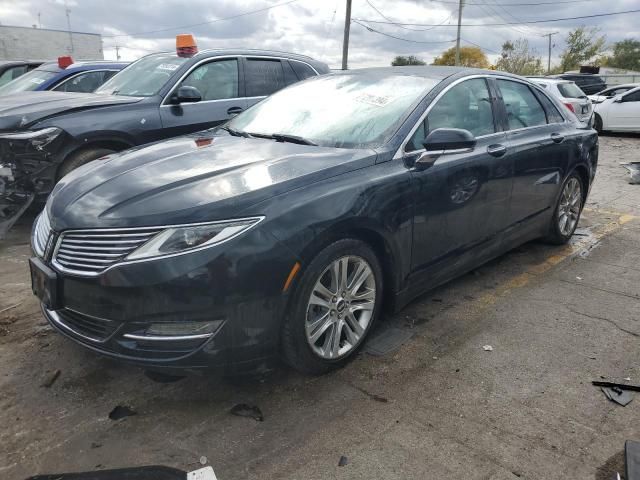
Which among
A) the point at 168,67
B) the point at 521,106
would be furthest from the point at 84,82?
the point at 521,106

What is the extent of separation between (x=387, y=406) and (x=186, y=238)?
131cm

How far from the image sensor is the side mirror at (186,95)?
5629 millimetres

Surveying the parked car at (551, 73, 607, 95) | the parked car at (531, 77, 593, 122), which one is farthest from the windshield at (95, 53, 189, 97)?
the parked car at (551, 73, 607, 95)

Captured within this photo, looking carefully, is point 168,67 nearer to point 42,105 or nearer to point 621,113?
point 42,105

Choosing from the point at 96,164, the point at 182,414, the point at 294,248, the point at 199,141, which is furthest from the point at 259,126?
the point at 182,414

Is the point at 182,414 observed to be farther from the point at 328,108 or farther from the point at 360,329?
the point at 328,108

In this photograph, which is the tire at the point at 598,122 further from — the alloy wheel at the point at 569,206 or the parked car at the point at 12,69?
the parked car at the point at 12,69

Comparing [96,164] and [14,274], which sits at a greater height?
[96,164]

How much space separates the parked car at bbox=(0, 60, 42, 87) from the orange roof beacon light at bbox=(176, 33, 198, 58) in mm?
6239

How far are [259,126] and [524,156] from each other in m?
2.04

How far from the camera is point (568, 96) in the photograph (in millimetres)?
13289

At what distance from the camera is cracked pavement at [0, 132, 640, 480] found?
2.32m

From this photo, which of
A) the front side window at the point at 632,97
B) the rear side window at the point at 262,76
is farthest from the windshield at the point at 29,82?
the front side window at the point at 632,97

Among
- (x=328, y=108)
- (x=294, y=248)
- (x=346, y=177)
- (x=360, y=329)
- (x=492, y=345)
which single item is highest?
(x=328, y=108)
